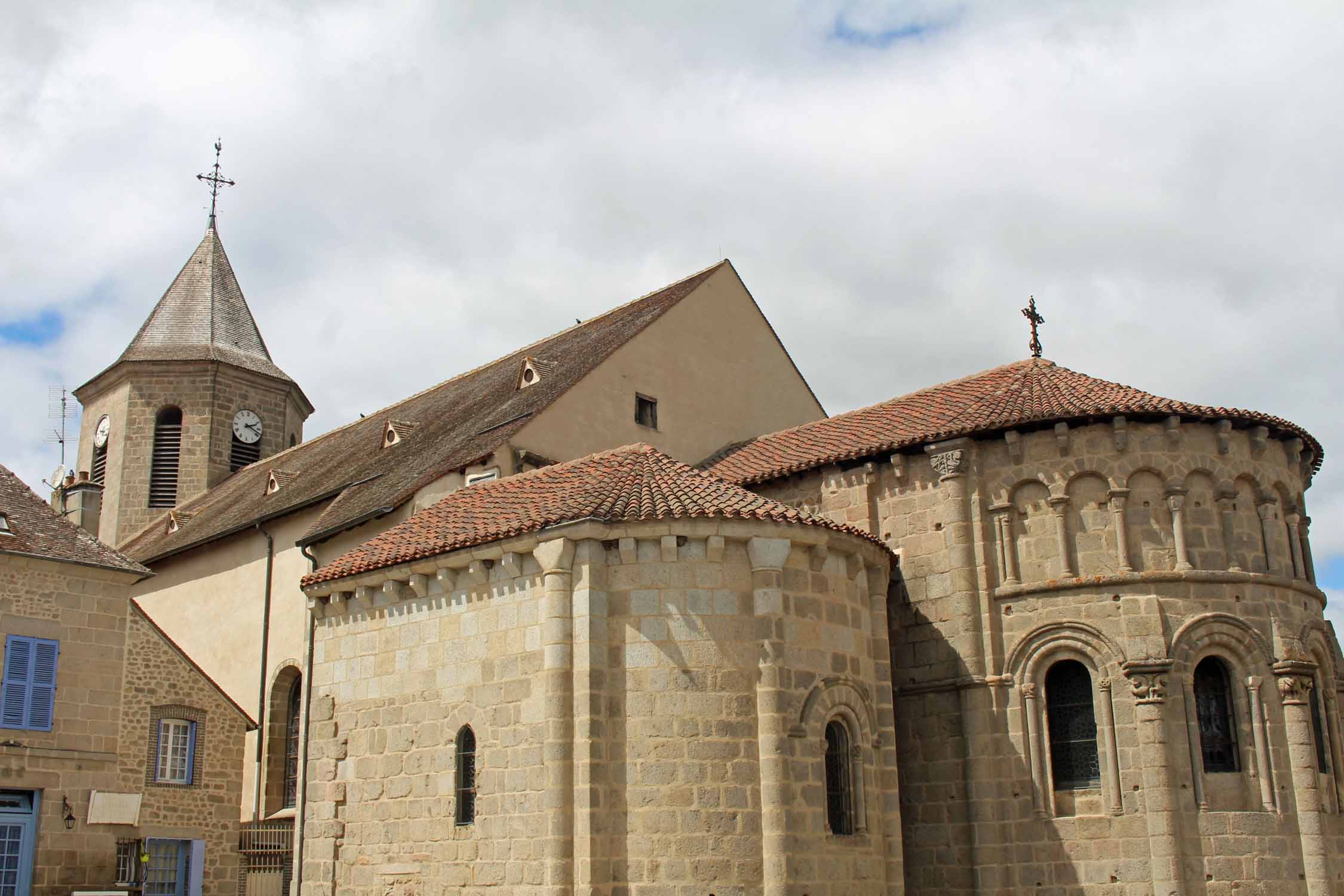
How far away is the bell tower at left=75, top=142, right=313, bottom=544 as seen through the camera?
124 ft

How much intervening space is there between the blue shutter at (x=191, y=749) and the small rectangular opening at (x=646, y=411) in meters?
9.66

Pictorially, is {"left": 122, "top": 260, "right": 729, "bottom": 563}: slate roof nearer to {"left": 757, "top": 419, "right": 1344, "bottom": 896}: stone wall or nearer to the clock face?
the clock face

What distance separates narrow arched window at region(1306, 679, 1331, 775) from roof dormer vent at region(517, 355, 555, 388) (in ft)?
49.1

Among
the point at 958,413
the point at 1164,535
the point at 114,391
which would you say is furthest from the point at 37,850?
the point at 114,391

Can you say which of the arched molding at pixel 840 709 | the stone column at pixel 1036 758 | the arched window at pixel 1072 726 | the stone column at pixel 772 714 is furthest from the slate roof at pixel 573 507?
the arched window at pixel 1072 726

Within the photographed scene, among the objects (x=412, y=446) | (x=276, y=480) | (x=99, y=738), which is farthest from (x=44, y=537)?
(x=276, y=480)

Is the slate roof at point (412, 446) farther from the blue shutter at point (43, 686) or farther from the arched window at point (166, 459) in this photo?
the blue shutter at point (43, 686)

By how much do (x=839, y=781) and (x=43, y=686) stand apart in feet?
41.1

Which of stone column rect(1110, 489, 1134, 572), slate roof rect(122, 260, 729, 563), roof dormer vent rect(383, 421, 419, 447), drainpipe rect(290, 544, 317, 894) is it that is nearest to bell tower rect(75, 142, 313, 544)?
slate roof rect(122, 260, 729, 563)

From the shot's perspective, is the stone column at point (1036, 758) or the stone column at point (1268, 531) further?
the stone column at point (1268, 531)

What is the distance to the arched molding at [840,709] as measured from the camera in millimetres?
16266

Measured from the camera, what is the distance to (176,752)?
922 inches

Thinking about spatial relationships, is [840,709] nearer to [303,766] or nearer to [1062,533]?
[1062,533]

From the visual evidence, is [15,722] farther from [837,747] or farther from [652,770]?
[837,747]
